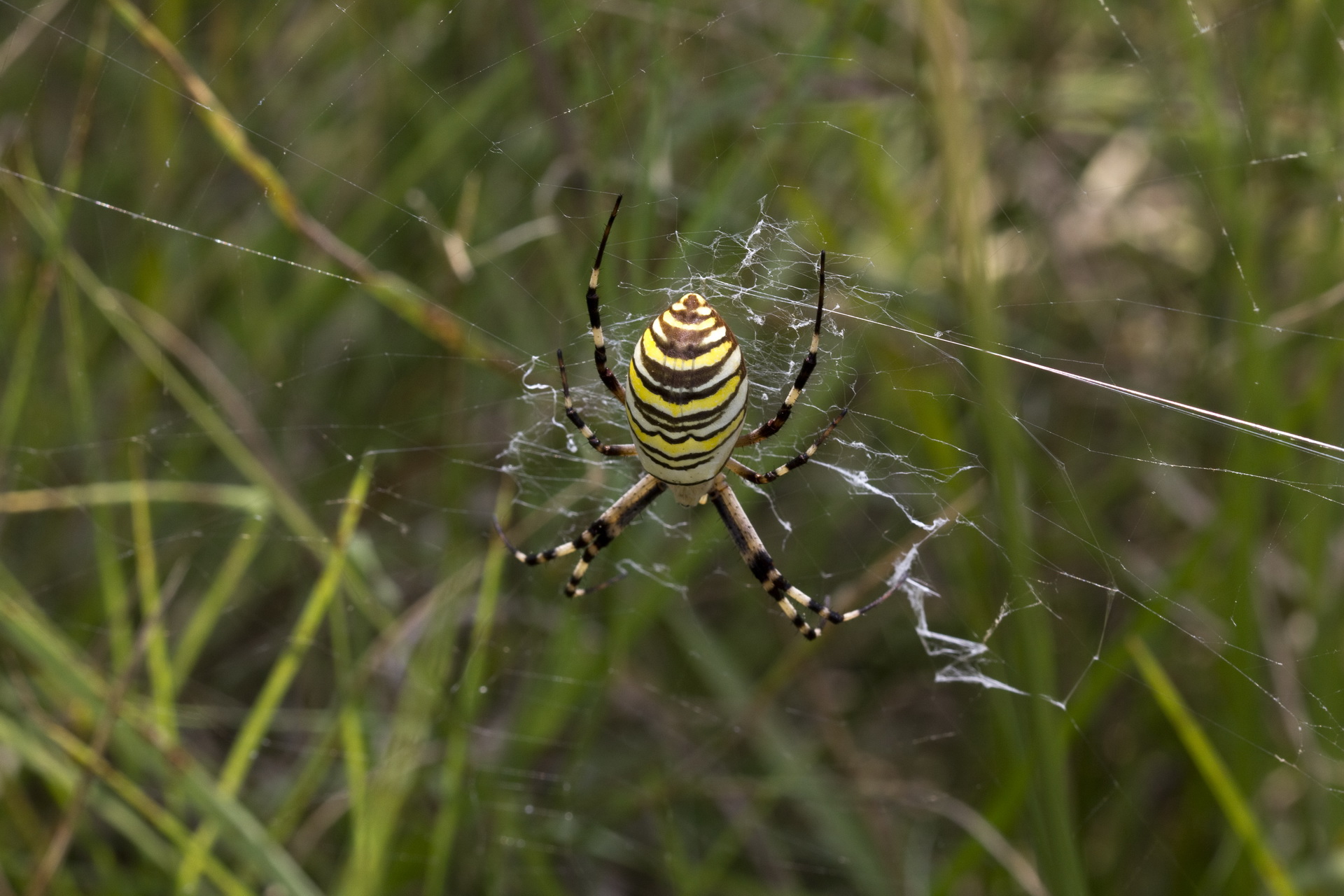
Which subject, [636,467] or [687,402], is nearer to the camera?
[687,402]

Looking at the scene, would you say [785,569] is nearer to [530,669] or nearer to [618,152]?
[530,669]

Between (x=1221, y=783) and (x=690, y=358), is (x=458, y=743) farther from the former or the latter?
(x=1221, y=783)

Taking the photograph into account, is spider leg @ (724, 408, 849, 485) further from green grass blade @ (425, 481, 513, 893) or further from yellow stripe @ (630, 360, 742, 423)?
green grass blade @ (425, 481, 513, 893)

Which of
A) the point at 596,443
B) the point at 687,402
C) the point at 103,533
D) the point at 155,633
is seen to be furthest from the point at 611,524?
the point at 103,533

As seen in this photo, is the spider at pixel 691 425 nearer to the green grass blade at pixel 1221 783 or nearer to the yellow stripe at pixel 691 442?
the yellow stripe at pixel 691 442

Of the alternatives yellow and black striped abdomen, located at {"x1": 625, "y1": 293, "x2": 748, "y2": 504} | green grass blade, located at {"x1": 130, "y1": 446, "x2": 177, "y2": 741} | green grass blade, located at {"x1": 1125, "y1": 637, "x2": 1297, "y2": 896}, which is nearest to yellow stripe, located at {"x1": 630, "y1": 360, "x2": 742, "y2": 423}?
yellow and black striped abdomen, located at {"x1": 625, "y1": 293, "x2": 748, "y2": 504}

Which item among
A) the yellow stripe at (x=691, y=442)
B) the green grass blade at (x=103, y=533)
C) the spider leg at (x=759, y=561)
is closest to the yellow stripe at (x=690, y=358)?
the yellow stripe at (x=691, y=442)
